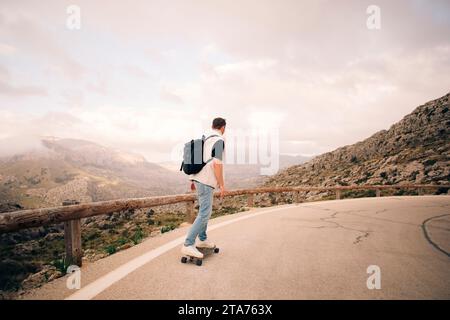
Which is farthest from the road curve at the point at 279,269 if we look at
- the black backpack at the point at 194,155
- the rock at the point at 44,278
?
the black backpack at the point at 194,155

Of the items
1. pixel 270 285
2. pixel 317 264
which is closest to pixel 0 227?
pixel 270 285

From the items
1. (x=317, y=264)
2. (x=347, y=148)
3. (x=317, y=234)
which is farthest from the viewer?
(x=347, y=148)

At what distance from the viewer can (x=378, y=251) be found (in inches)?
204

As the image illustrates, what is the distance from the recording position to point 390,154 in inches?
2862

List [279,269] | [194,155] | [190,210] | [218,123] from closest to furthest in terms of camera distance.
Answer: [279,269], [194,155], [218,123], [190,210]

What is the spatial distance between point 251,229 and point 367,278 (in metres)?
3.66

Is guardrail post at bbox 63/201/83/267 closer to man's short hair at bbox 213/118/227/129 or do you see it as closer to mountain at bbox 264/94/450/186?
man's short hair at bbox 213/118/227/129

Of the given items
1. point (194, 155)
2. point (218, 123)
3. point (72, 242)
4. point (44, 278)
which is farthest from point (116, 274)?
point (44, 278)

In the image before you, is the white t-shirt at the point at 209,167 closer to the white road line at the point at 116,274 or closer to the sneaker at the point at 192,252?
the sneaker at the point at 192,252

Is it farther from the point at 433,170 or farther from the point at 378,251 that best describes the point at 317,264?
the point at 433,170

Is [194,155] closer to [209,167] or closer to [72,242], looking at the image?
[209,167]

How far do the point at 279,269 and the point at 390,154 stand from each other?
79.1m

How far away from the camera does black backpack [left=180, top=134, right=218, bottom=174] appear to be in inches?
170

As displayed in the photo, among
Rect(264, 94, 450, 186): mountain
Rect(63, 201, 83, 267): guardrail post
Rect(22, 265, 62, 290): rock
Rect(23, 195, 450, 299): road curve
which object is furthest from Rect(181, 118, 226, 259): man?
Rect(264, 94, 450, 186): mountain
